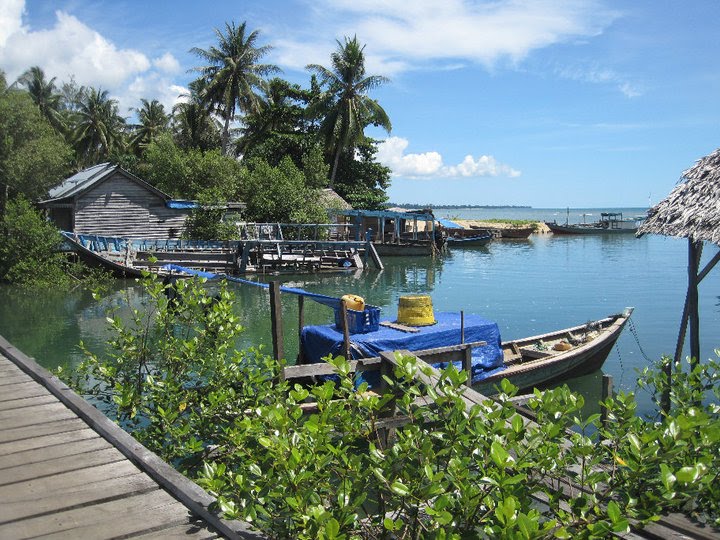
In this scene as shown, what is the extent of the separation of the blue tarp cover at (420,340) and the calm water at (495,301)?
299cm

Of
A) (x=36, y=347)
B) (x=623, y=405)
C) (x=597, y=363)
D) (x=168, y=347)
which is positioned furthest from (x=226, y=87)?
(x=623, y=405)

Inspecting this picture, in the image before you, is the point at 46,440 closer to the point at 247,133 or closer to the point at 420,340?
the point at 420,340

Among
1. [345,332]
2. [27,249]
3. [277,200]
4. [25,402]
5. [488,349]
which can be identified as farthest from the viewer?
[277,200]

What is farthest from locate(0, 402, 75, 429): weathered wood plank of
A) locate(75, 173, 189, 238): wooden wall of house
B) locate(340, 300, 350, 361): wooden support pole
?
locate(75, 173, 189, 238): wooden wall of house

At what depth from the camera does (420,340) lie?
388 inches

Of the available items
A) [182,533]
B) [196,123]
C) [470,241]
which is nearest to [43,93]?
[196,123]

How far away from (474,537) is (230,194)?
38145 mm

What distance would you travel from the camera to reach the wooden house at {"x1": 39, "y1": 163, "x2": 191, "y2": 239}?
31.0 m

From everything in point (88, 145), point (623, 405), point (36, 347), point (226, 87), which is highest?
point (226, 87)

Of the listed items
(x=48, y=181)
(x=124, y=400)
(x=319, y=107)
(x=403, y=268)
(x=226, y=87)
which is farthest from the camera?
(x=319, y=107)

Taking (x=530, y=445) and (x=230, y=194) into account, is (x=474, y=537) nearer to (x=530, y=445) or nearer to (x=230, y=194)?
(x=530, y=445)

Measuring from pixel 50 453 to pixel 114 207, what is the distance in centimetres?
3063

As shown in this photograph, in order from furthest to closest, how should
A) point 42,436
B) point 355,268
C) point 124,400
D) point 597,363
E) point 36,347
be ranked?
point 355,268
point 36,347
point 597,363
point 124,400
point 42,436

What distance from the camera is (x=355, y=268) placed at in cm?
3438
